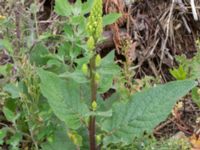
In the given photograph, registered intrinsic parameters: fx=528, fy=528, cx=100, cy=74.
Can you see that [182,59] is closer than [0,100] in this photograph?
No

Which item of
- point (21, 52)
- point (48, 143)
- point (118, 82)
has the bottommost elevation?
point (48, 143)

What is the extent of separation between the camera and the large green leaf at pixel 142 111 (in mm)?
1543

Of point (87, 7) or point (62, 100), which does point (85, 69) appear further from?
point (87, 7)

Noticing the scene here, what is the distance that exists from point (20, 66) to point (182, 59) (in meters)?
0.71

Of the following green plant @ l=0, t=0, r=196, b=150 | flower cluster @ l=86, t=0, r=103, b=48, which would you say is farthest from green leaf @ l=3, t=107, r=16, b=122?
flower cluster @ l=86, t=0, r=103, b=48

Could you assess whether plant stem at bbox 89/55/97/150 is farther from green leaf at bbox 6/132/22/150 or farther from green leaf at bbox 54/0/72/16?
green leaf at bbox 54/0/72/16

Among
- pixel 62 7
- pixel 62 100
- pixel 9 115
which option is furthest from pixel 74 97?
pixel 62 7

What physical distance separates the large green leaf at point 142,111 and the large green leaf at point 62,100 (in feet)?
0.32

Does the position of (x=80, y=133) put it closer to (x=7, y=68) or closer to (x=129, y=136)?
(x=129, y=136)

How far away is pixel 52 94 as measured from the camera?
1.53 m

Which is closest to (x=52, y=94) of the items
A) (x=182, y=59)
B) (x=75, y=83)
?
(x=75, y=83)

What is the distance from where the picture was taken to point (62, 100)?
1539 mm

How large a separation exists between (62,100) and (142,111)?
0.79 ft

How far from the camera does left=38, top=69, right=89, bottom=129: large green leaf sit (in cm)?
152
